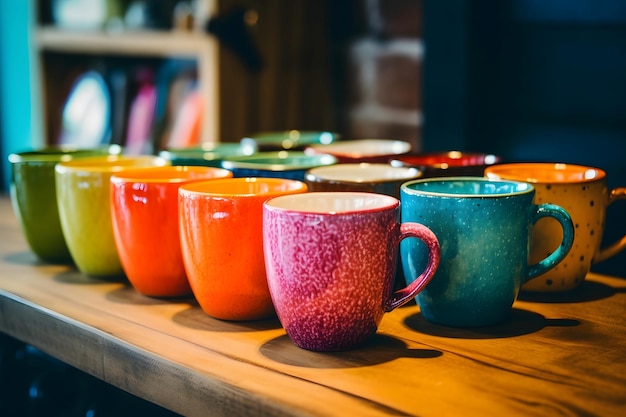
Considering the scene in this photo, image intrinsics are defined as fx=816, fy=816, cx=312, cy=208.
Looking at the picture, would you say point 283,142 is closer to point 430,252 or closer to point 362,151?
point 362,151

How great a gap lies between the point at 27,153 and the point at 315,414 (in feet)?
2.60

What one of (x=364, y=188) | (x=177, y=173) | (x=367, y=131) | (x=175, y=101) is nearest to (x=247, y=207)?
(x=364, y=188)

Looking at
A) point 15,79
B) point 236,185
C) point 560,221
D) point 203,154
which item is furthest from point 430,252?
point 15,79

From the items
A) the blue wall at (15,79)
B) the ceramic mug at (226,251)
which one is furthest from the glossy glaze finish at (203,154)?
the blue wall at (15,79)

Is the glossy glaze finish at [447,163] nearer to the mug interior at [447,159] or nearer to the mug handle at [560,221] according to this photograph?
the mug interior at [447,159]

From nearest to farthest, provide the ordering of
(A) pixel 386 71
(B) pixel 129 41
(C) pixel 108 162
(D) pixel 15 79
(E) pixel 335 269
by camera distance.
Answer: (E) pixel 335 269, (C) pixel 108 162, (A) pixel 386 71, (B) pixel 129 41, (D) pixel 15 79

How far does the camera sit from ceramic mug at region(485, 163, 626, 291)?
89cm

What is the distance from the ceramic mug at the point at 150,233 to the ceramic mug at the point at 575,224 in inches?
14.2

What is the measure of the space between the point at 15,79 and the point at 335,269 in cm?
263

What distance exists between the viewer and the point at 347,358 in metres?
0.73

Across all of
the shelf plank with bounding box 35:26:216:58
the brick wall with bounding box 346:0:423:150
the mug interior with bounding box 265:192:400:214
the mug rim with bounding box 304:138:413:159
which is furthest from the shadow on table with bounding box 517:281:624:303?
the shelf plank with bounding box 35:26:216:58

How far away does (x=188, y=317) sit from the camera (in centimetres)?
87

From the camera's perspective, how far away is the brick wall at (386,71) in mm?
1843

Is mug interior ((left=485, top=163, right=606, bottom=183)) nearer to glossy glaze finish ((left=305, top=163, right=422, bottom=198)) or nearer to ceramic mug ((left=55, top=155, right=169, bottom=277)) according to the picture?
glossy glaze finish ((left=305, top=163, right=422, bottom=198))
